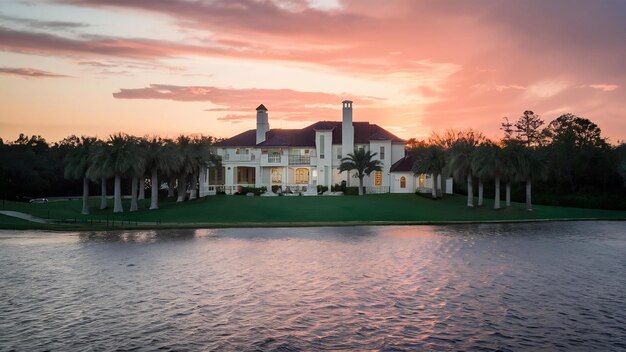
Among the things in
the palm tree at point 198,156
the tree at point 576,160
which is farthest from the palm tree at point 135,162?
the tree at point 576,160

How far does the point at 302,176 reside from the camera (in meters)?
91.1

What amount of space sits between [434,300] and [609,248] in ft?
70.5

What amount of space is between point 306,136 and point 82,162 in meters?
39.2

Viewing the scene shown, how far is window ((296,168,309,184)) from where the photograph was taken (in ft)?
298

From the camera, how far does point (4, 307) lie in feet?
60.2

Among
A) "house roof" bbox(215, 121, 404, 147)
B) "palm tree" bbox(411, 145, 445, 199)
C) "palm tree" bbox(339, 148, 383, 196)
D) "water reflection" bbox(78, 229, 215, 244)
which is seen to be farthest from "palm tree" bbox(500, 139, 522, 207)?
"water reflection" bbox(78, 229, 215, 244)

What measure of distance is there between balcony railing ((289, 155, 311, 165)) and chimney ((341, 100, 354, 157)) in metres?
5.60

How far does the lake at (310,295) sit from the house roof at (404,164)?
162 ft

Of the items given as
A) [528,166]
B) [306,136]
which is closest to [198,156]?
[306,136]

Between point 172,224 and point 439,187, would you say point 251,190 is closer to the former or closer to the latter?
point 439,187

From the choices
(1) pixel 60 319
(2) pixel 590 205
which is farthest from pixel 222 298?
(2) pixel 590 205

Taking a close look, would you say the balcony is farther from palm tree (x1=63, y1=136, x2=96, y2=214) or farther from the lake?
the lake

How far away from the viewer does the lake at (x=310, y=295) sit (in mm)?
15109

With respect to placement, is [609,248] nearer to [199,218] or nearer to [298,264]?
[298,264]
